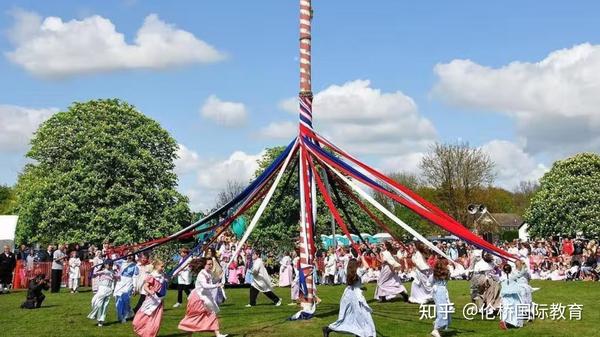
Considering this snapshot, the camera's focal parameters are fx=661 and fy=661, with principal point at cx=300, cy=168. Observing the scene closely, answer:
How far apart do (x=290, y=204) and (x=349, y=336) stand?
93.2 feet

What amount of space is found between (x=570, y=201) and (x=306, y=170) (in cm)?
3199

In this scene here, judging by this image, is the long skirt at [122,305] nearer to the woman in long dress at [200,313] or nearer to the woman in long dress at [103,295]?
the woman in long dress at [103,295]

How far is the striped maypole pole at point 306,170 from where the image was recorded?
40.1 ft

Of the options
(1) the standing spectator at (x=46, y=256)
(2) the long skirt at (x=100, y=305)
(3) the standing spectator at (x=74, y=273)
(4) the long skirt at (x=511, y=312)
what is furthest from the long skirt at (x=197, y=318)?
(1) the standing spectator at (x=46, y=256)

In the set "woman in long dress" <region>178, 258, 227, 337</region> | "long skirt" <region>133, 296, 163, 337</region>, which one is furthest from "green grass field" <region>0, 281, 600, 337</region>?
"long skirt" <region>133, 296, 163, 337</region>

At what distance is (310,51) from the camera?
515 inches

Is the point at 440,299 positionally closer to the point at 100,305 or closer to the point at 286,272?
the point at 100,305

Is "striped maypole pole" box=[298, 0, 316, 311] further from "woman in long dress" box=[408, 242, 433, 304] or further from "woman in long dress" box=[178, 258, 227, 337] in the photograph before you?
"woman in long dress" box=[408, 242, 433, 304]

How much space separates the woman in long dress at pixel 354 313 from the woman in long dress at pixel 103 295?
5532mm

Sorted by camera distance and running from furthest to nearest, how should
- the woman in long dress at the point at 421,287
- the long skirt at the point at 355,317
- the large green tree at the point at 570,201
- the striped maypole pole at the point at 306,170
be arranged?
1. the large green tree at the point at 570,201
2. the woman in long dress at the point at 421,287
3. the striped maypole pole at the point at 306,170
4. the long skirt at the point at 355,317

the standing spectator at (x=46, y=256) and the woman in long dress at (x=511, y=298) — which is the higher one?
the standing spectator at (x=46, y=256)

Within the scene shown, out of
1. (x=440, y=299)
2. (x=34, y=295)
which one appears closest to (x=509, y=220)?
(x=34, y=295)

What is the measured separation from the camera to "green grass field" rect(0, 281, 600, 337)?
460 inches

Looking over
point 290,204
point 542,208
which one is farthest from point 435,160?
point 290,204
